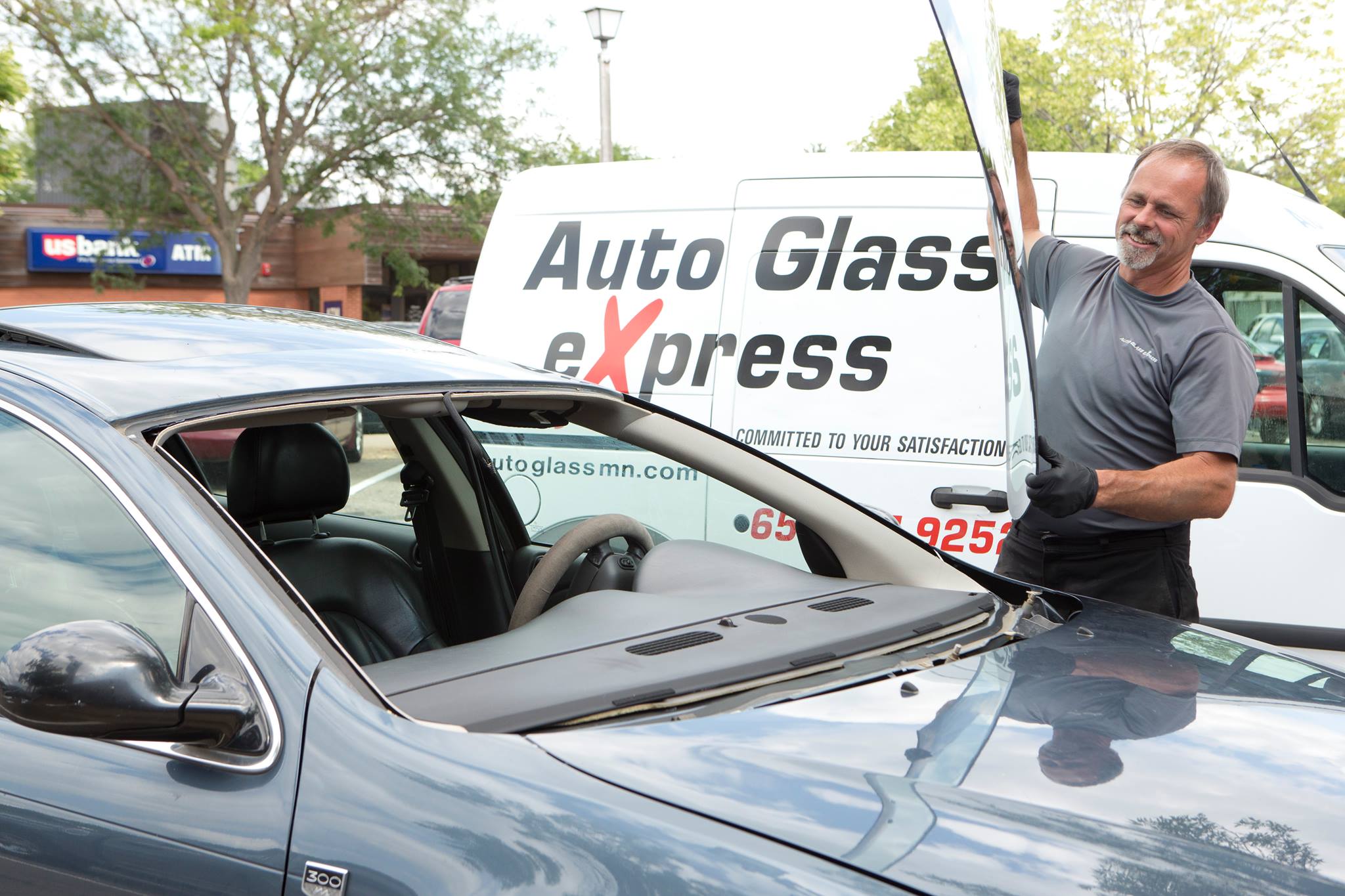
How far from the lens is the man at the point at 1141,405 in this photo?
9.42 feet

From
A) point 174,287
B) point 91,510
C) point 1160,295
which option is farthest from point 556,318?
point 174,287

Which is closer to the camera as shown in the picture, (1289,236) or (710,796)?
(710,796)

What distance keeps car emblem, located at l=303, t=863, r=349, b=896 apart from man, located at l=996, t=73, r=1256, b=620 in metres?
1.83

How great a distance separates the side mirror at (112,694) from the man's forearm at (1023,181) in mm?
2432

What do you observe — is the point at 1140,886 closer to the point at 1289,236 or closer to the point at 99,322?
the point at 99,322

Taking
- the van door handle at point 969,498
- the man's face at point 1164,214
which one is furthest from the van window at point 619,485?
the man's face at point 1164,214

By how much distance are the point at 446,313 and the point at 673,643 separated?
532 inches

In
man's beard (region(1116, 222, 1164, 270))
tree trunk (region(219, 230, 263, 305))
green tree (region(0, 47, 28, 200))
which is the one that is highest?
green tree (region(0, 47, 28, 200))

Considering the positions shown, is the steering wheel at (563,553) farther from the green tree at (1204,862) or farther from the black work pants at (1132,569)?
the green tree at (1204,862)

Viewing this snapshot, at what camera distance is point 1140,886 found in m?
1.30

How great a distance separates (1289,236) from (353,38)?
1846 centimetres

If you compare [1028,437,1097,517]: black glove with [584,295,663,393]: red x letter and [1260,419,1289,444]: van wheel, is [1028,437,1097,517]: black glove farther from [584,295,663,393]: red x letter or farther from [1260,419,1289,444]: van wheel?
[584,295,663,393]: red x letter

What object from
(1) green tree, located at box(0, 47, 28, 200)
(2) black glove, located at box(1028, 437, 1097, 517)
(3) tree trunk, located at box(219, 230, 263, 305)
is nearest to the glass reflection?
(2) black glove, located at box(1028, 437, 1097, 517)

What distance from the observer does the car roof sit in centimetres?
190
